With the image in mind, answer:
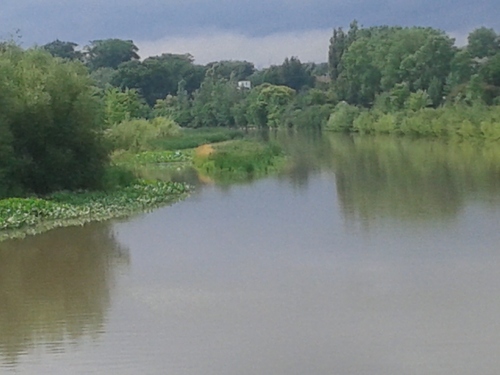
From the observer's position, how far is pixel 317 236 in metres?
14.5

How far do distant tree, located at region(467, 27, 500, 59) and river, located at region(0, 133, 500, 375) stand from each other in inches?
1571

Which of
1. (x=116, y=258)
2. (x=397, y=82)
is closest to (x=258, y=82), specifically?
(x=397, y=82)

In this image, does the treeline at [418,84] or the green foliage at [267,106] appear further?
the green foliage at [267,106]

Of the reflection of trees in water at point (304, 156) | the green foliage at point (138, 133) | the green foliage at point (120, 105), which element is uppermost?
the green foliage at point (120, 105)

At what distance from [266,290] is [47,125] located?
9.92 meters

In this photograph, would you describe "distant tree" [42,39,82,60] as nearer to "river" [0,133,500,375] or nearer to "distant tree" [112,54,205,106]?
"distant tree" [112,54,205,106]

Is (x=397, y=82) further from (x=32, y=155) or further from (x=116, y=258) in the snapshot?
(x=116, y=258)

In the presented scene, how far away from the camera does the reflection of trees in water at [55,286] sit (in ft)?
30.5

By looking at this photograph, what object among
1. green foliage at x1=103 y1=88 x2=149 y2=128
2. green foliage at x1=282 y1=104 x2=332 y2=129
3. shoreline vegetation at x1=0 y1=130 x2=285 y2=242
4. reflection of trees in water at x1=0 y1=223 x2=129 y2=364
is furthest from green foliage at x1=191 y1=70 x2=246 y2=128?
reflection of trees in water at x1=0 y1=223 x2=129 y2=364

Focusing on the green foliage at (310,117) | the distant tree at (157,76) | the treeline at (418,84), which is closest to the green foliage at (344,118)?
the treeline at (418,84)

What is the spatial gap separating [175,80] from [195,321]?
66288mm

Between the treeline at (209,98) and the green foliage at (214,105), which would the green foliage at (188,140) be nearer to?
the treeline at (209,98)

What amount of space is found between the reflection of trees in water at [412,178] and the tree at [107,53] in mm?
44721

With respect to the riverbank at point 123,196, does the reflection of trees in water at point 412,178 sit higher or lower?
lower
